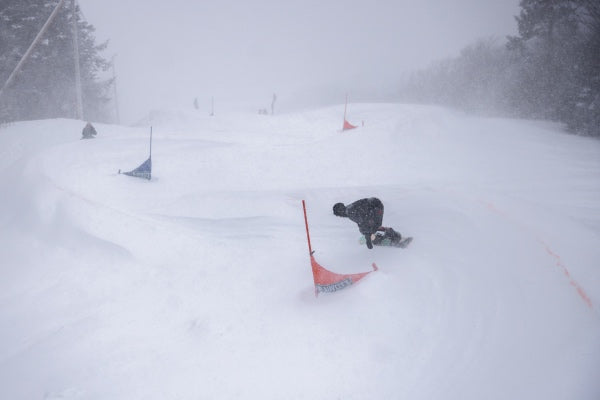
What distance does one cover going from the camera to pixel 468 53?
29.5m

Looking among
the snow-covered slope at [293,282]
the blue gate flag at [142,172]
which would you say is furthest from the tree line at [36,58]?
the blue gate flag at [142,172]

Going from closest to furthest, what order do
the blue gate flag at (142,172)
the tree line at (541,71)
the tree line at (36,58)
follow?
the blue gate flag at (142,172) < the tree line at (541,71) < the tree line at (36,58)

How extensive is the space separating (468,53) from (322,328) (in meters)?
34.6

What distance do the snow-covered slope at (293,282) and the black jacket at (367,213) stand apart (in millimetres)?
688

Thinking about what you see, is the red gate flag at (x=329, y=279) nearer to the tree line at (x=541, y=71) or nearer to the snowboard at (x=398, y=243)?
the snowboard at (x=398, y=243)

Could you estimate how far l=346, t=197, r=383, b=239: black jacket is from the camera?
5.12 metres

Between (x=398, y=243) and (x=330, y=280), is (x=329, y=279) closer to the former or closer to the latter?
(x=330, y=280)

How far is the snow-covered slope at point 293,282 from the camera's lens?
136 inches

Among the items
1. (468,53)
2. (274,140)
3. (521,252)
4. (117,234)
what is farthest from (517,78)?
(117,234)

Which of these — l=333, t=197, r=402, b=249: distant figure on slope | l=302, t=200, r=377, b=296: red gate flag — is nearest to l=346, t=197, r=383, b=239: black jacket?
l=333, t=197, r=402, b=249: distant figure on slope

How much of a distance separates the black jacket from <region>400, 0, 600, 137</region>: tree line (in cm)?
1504

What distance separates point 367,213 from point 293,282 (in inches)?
71.1

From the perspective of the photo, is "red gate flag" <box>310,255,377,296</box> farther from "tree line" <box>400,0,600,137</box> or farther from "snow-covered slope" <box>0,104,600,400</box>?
"tree line" <box>400,0,600,137</box>

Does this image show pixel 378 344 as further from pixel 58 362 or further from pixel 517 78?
pixel 517 78
